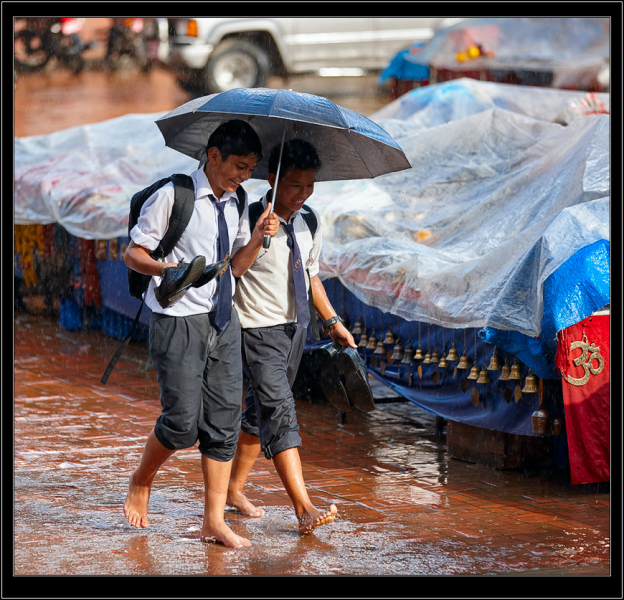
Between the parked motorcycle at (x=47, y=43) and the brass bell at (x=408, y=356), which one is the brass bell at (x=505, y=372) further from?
the parked motorcycle at (x=47, y=43)

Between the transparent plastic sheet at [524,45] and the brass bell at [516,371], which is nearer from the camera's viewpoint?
the brass bell at [516,371]

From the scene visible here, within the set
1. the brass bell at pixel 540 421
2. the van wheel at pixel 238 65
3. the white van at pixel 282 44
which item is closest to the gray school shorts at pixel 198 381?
the brass bell at pixel 540 421

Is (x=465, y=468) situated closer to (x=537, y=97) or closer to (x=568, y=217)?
(x=568, y=217)

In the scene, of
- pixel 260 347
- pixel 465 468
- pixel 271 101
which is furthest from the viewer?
pixel 465 468

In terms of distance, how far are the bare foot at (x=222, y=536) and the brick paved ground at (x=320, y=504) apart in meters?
0.04

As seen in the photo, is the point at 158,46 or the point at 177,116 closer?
the point at 177,116

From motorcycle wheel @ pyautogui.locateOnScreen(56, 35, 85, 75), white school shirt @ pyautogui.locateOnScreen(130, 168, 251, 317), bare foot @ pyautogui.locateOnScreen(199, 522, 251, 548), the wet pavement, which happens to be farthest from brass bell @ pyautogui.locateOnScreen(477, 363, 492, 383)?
motorcycle wheel @ pyautogui.locateOnScreen(56, 35, 85, 75)

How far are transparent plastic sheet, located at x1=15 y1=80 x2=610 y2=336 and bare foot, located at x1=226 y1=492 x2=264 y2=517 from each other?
1.61 metres

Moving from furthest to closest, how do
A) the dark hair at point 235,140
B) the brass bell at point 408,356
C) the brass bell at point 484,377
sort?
the brass bell at point 408,356 → the brass bell at point 484,377 → the dark hair at point 235,140

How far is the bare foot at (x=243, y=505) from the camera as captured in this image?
4.83 metres

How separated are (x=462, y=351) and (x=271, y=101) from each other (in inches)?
89.9

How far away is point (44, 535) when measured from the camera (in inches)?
177
